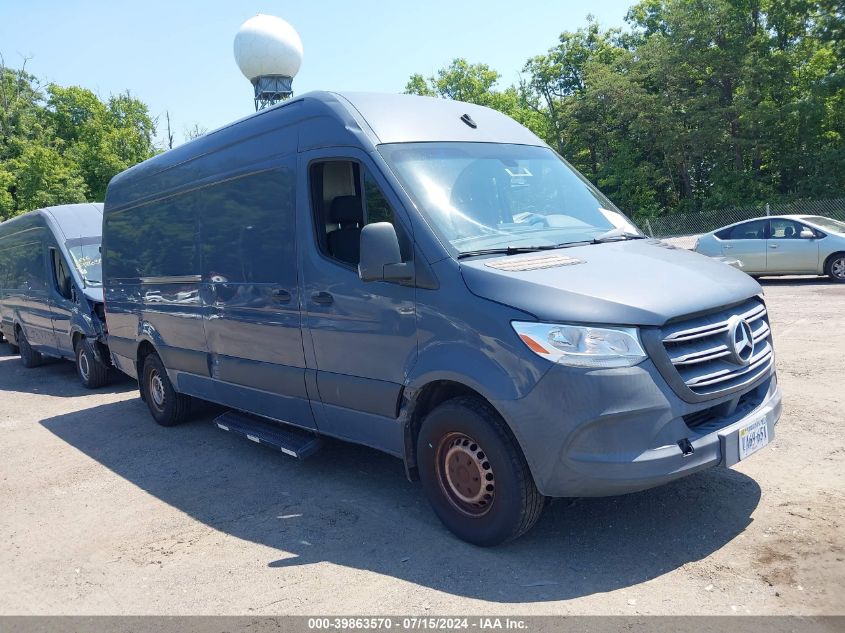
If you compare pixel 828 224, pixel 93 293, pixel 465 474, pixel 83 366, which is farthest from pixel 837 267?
pixel 83 366

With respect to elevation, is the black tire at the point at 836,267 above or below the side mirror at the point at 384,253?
below

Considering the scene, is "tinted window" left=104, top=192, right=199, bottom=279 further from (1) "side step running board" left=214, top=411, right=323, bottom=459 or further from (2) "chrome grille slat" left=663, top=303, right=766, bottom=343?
(2) "chrome grille slat" left=663, top=303, right=766, bottom=343

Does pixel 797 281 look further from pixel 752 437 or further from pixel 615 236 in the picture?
pixel 752 437

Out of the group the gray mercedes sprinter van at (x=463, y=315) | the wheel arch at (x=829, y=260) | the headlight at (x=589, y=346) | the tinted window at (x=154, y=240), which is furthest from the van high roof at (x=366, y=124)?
the wheel arch at (x=829, y=260)

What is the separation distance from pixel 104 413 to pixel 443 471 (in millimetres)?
6251

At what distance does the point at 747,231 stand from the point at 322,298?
14102 mm

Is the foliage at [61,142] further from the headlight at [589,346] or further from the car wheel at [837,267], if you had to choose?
the headlight at [589,346]

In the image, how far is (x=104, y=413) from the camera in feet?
29.2

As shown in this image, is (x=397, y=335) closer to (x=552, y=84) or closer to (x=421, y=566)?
(x=421, y=566)

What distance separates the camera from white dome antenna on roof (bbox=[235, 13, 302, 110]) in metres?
30.3

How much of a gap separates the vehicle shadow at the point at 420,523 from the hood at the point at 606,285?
51.5 inches

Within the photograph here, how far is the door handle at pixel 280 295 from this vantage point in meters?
5.27

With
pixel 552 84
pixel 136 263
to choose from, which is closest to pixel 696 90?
pixel 552 84

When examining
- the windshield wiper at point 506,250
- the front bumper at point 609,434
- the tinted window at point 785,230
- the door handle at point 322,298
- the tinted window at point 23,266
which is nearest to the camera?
the front bumper at point 609,434
